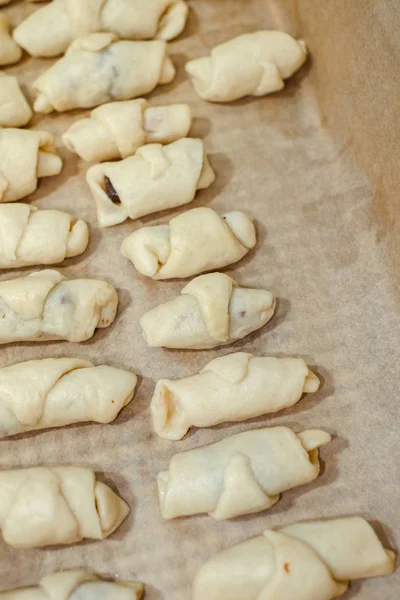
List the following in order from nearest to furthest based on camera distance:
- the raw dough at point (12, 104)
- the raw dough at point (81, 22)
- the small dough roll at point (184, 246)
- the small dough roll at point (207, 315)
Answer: the small dough roll at point (207, 315), the small dough roll at point (184, 246), the raw dough at point (12, 104), the raw dough at point (81, 22)

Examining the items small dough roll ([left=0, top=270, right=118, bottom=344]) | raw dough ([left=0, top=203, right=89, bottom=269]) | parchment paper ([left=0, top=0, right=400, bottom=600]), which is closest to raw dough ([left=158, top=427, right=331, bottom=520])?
parchment paper ([left=0, top=0, right=400, bottom=600])

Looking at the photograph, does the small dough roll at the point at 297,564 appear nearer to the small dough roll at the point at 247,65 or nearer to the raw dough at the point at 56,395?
the raw dough at the point at 56,395

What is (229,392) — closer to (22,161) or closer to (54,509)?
(54,509)

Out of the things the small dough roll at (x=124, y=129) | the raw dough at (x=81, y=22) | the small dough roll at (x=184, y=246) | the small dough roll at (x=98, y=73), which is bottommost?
the small dough roll at (x=184, y=246)

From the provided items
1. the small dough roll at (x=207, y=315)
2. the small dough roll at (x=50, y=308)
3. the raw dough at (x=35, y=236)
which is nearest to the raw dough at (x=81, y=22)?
the raw dough at (x=35, y=236)

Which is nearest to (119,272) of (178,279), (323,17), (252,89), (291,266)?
(178,279)

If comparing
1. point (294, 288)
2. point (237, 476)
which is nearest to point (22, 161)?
point (294, 288)
